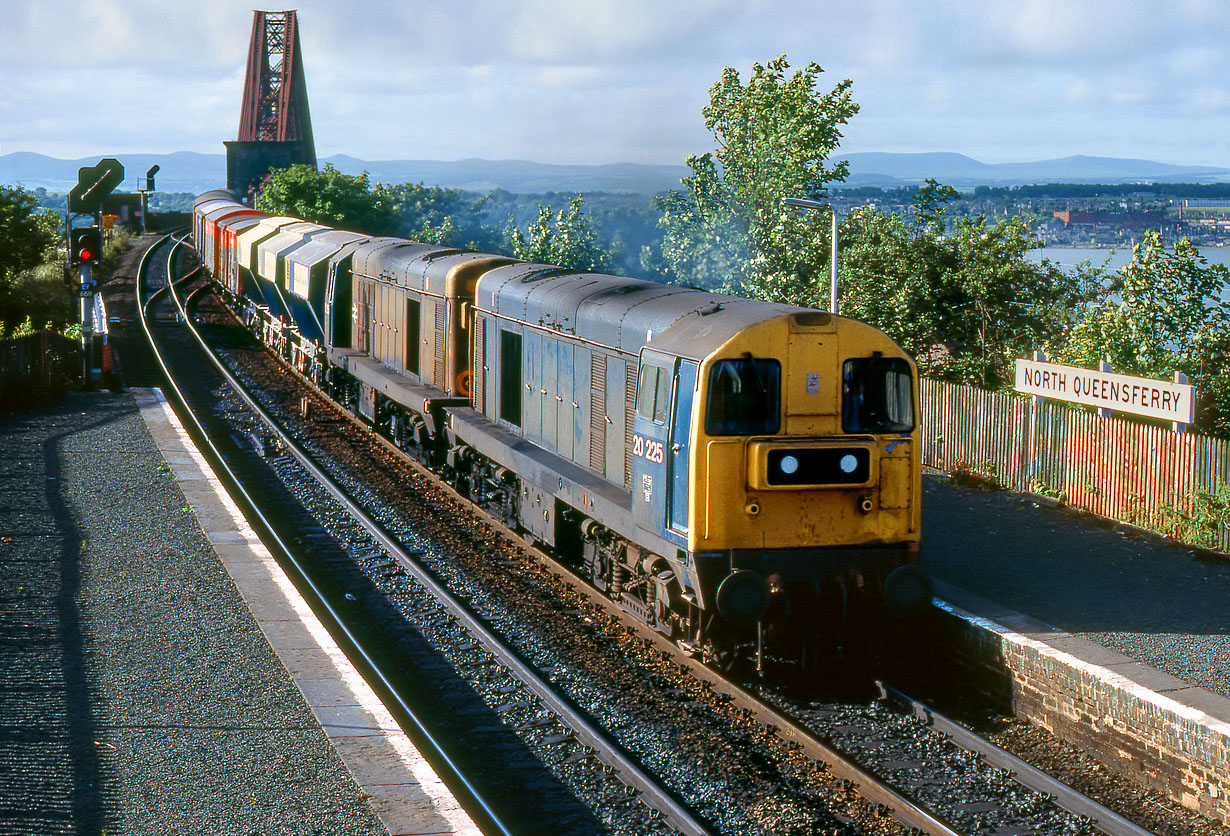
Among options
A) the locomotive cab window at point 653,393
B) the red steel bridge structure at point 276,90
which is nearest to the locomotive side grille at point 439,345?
the locomotive cab window at point 653,393

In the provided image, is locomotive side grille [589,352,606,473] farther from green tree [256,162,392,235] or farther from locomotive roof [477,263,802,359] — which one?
green tree [256,162,392,235]

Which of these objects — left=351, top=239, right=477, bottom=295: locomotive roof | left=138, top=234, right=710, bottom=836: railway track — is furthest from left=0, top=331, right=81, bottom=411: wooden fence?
left=138, top=234, right=710, bottom=836: railway track

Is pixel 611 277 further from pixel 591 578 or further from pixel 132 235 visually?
pixel 132 235

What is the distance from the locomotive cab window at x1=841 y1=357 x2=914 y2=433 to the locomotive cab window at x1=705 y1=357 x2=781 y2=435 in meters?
0.62

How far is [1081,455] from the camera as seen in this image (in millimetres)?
17031

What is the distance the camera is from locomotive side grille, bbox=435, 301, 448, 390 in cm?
1802

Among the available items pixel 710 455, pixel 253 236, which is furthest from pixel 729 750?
pixel 253 236

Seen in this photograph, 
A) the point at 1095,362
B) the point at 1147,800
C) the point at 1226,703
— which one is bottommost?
the point at 1147,800

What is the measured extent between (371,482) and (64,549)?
5662mm

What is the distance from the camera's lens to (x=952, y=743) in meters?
9.34

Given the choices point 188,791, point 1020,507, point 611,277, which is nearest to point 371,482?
point 611,277

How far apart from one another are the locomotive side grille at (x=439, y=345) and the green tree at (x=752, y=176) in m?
14.8

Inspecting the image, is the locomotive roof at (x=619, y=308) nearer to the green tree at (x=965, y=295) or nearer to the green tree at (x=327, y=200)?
the green tree at (x=965, y=295)

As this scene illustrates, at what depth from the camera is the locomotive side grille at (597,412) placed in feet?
40.4
